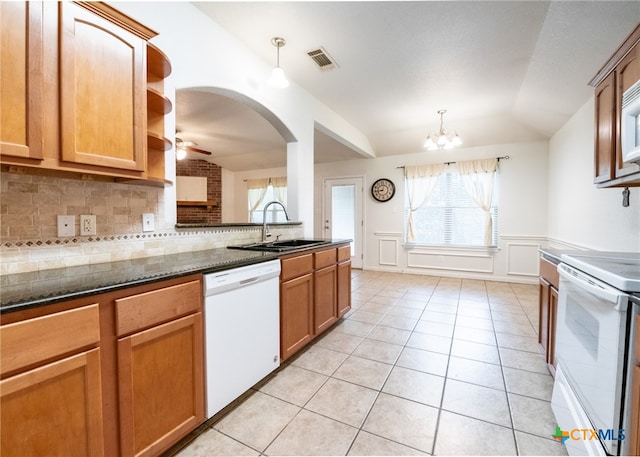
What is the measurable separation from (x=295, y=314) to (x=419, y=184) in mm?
4033

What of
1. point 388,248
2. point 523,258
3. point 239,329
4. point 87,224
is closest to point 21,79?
point 87,224

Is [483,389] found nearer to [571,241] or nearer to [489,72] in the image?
[571,241]

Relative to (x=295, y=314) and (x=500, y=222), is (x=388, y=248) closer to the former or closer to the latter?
(x=500, y=222)

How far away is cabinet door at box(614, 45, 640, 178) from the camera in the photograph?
142 cm

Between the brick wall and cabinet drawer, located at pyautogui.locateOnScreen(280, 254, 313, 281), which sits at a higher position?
the brick wall

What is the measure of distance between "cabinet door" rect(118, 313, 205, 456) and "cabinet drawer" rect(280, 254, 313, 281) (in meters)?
0.72

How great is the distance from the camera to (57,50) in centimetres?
113

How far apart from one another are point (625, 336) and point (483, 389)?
42.3 inches

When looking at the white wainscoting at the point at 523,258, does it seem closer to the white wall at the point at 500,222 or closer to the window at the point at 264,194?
the white wall at the point at 500,222

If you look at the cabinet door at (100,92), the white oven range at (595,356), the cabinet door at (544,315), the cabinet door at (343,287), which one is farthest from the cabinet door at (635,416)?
the cabinet door at (100,92)

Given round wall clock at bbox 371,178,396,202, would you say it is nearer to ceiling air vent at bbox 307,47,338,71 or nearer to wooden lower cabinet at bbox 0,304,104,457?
ceiling air vent at bbox 307,47,338,71

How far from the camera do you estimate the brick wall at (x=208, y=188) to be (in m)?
6.46

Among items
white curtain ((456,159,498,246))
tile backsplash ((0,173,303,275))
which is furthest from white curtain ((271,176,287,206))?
tile backsplash ((0,173,303,275))

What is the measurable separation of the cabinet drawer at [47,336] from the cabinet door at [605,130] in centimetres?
274
